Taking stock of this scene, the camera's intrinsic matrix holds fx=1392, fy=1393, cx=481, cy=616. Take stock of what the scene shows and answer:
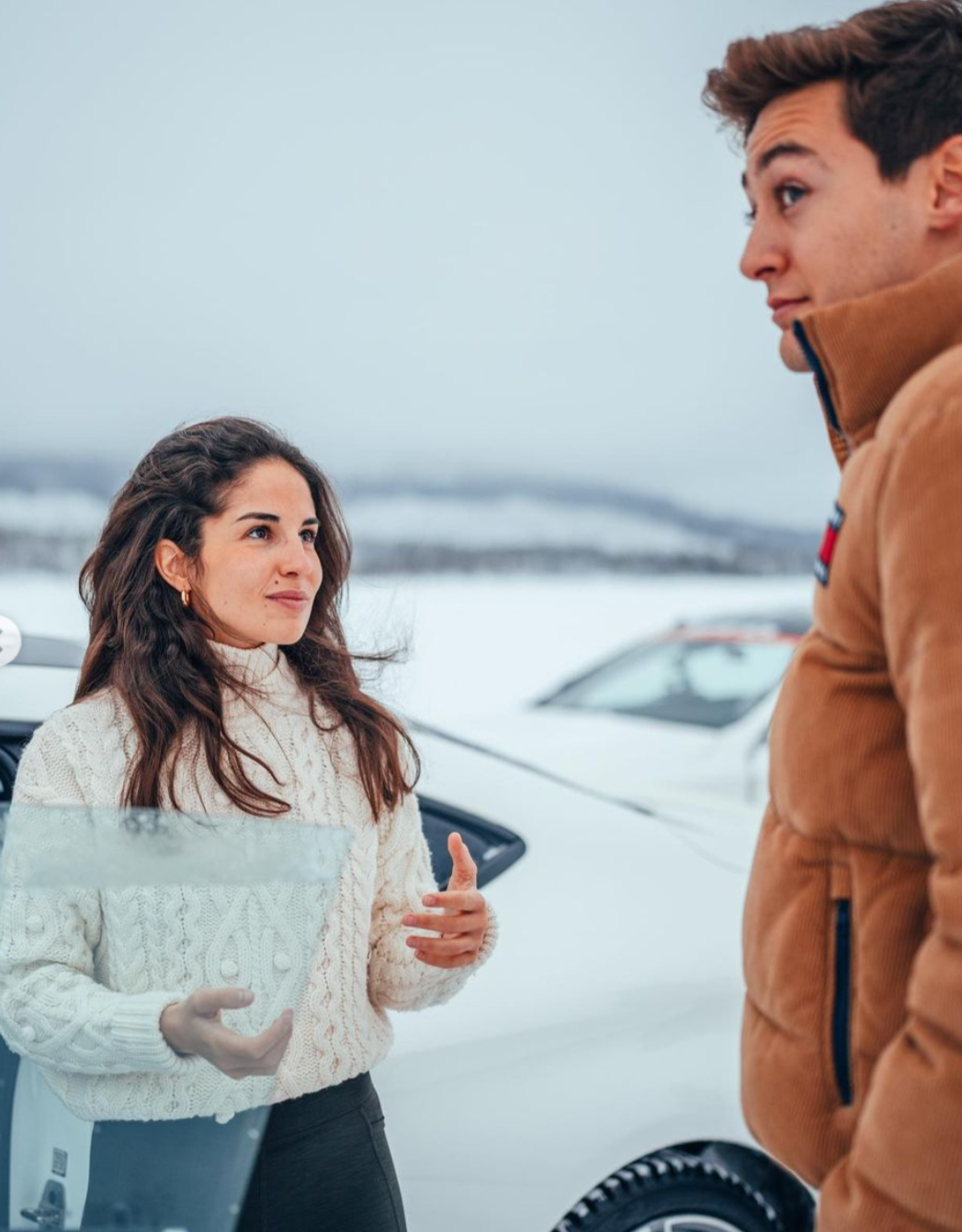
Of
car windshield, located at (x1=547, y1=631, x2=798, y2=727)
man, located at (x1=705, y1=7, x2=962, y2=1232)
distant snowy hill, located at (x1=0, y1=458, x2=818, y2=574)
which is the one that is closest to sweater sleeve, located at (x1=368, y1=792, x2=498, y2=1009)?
man, located at (x1=705, y1=7, x2=962, y2=1232)

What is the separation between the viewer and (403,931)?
1607 millimetres

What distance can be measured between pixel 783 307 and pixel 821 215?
9 cm

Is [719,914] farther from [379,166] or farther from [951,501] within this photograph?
[379,166]

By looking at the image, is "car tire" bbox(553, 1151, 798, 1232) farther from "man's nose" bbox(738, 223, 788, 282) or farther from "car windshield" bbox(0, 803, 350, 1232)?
"man's nose" bbox(738, 223, 788, 282)

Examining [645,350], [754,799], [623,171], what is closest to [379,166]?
[623,171]

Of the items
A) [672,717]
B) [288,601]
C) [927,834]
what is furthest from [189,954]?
[672,717]

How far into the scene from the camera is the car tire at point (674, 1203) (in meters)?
1.91

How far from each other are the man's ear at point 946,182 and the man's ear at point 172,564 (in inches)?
35.6

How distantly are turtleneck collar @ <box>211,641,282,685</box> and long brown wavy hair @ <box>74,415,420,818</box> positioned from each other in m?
0.01

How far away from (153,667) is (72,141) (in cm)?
391

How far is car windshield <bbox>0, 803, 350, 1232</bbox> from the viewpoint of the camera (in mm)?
1259

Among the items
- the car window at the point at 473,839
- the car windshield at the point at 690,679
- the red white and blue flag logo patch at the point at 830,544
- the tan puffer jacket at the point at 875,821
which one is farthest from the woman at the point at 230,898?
the car windshield at the point at 690,679

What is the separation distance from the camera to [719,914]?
2.15 meters

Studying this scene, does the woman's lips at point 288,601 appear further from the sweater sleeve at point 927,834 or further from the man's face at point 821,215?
the sweater sleeve at point 927,834
